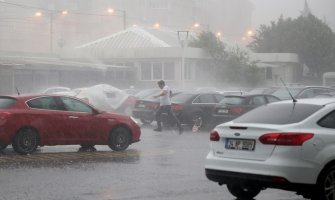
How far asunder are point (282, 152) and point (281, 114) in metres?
0.86

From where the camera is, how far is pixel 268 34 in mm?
76875

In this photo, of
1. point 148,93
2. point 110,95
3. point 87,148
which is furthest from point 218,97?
point 87,148

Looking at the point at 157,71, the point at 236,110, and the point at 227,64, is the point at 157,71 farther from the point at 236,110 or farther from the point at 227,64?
the point at 236,110

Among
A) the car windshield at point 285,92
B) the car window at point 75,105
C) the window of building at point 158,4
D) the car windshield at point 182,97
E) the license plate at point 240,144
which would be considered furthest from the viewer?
the window of building at point 158,4

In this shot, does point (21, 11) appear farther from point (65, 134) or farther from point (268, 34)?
Answer: point (65, 134)

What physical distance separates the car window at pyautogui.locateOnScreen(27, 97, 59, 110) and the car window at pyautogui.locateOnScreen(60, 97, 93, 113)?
0.94 ft

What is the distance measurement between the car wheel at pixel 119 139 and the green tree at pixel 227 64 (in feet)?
119

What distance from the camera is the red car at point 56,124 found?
13.5m

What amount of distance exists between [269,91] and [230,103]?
292 inches

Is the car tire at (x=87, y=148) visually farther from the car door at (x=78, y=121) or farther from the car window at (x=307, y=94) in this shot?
the car window at (x=307, y=94)

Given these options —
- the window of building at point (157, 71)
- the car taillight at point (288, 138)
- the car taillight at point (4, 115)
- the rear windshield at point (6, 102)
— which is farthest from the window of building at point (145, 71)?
the car taillight at point (288, 138)

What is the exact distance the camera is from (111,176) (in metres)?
11.0

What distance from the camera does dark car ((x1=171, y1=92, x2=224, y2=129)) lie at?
2342 cm

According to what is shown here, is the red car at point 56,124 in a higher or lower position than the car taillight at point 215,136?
lower
